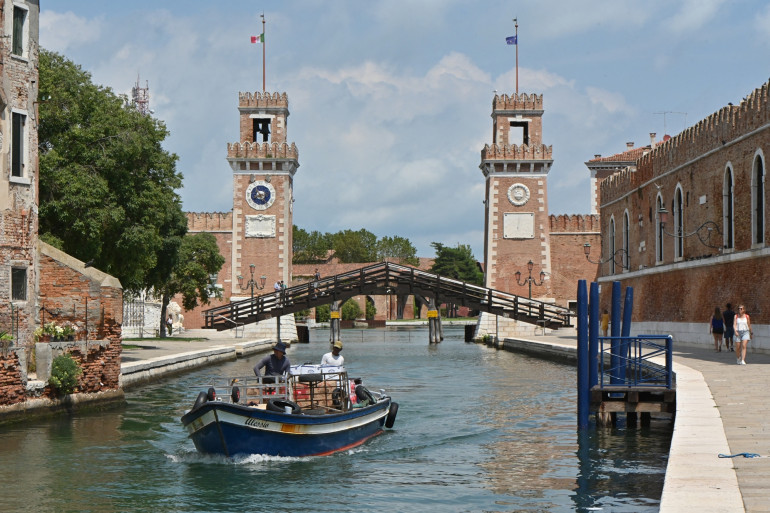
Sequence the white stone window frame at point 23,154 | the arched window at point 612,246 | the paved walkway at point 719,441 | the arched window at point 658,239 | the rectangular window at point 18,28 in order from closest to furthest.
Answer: the paved walkway at point 719,441 → the white stone window frame at point 23,154 → the rectangular window at point 18,28 → the arched window at point 658,239 → the arched window at point 612,246

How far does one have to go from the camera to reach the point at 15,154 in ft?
62.4

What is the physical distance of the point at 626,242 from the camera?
42.7 metres

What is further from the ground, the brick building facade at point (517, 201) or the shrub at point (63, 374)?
the brick building facade at point (517, 201)

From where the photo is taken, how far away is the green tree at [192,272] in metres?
43.9

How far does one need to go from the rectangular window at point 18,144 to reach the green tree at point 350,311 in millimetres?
64522

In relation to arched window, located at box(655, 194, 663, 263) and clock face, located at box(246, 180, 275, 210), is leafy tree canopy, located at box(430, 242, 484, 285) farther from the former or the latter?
arched window, located at box(655, 194, 663, 263)

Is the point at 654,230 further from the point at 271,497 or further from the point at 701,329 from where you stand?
the point at 271,497

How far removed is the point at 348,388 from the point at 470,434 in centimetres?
261

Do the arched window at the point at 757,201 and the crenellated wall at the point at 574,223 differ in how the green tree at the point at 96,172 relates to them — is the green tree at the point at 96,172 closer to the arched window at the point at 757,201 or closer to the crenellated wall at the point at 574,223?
the arched window at the point at 757,201

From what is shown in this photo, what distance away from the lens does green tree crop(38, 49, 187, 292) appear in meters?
23.8

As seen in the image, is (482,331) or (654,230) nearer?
(654,230)

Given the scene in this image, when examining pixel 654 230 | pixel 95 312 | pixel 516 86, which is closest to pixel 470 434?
pixel 95 312

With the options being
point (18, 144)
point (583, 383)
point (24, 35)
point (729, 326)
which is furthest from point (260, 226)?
point (583, 383)

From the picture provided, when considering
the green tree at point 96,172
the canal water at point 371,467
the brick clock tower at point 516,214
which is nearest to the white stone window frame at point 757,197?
Answer: the canal water at point 371,467
